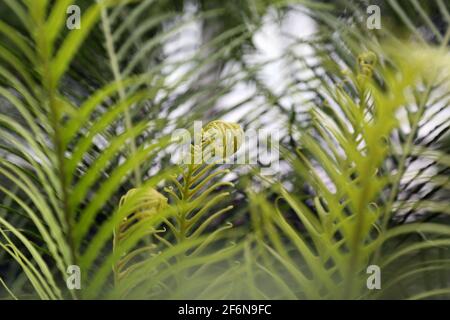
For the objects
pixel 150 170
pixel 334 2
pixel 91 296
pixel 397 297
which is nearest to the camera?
pixel 91 296

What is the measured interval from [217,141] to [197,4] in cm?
66

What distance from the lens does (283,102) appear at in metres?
0.98

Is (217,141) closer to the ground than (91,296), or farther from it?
farther from it

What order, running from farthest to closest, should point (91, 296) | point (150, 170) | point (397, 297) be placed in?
point (150, 170) < point (397, 297) < point (91, 296)

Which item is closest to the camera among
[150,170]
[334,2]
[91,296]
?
[91,296]

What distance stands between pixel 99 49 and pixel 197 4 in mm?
221
